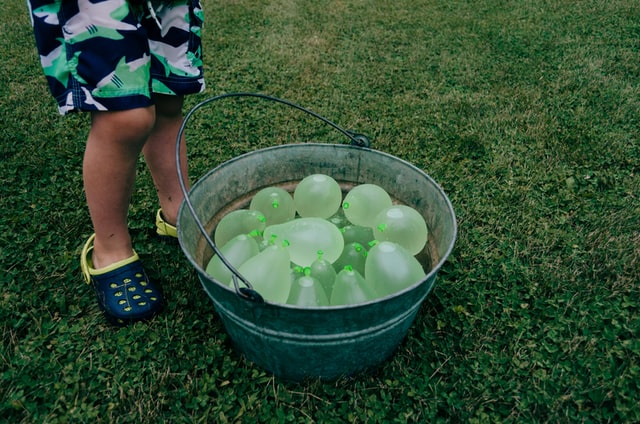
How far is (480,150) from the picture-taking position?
2361 millimetres

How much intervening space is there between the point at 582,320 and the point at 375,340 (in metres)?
0.74

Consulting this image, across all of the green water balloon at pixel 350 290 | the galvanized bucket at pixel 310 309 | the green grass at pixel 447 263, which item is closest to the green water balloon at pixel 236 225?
the galvanized bucket at pixel 310 309

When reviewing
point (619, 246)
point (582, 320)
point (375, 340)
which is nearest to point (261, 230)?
point (375, 340)

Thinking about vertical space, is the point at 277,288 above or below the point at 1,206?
above

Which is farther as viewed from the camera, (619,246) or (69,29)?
(619,246)

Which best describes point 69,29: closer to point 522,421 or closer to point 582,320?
point 522,421

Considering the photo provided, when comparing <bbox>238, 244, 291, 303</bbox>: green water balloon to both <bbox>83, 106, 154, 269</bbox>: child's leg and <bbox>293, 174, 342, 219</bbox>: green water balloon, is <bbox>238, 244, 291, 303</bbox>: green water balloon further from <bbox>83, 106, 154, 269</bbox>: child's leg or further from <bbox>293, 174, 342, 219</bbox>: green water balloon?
<bbox>83, 106, 154, 269</bbox>: child's leg

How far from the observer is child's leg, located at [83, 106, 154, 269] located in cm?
119

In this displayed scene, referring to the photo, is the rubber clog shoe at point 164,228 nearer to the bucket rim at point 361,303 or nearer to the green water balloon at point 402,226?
the bucket rim at point 361,303

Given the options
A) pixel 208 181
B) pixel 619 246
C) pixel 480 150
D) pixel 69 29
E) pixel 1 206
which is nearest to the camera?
pixel 69 29

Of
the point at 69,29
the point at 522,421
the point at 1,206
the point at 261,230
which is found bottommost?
the point at 1,206

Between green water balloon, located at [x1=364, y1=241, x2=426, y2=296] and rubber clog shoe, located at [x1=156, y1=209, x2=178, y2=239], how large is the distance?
32.7 inches

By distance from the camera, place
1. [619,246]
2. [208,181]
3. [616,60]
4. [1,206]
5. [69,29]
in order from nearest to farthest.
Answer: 1. [69,29]
2. [208,181]
3. [619,246]
4. [1,206]
5. [616,60]

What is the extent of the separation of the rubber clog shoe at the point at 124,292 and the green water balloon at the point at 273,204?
0.43 m
